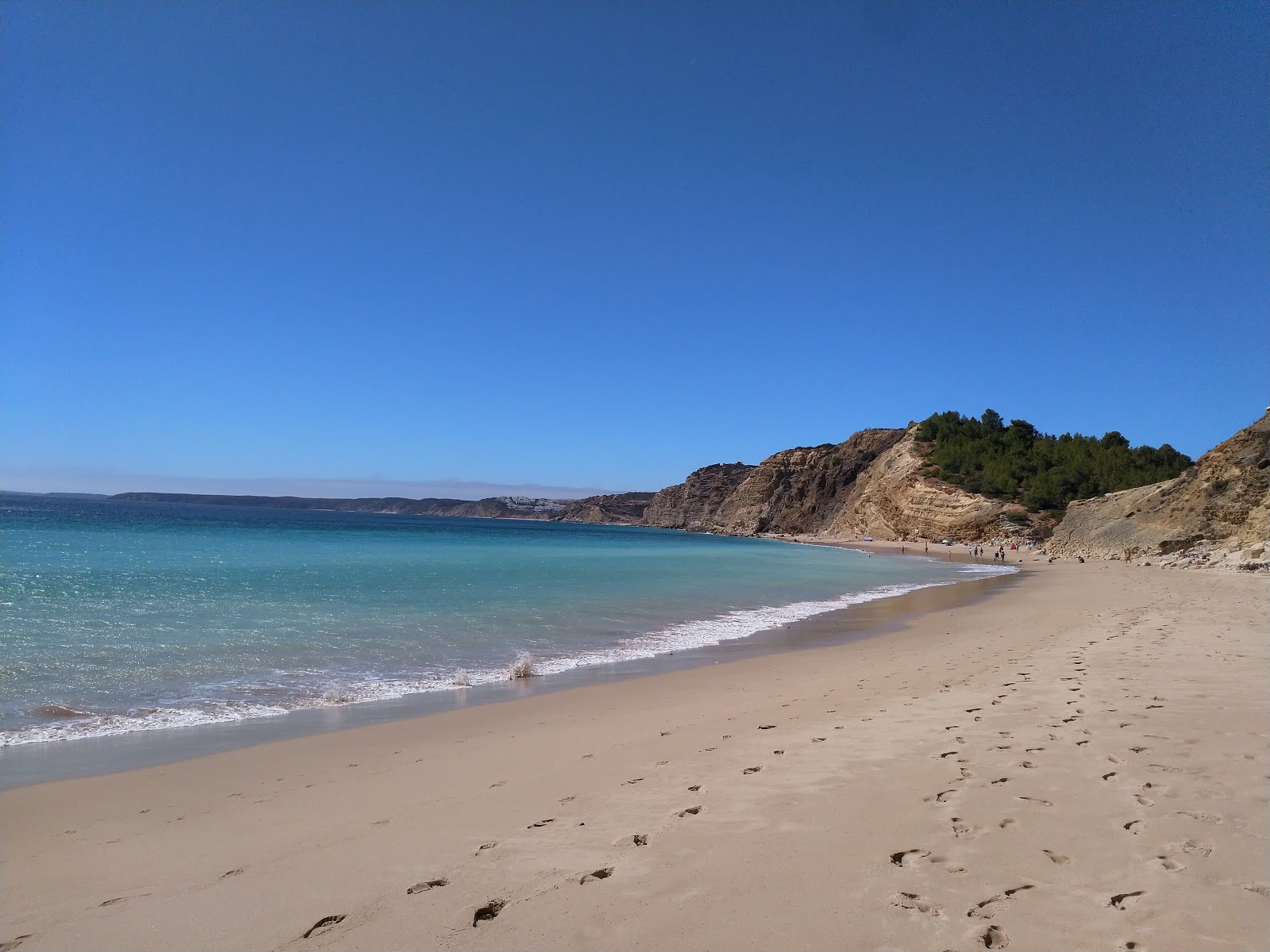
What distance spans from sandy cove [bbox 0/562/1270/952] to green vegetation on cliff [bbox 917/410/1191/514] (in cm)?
6124

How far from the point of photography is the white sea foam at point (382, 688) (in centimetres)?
680

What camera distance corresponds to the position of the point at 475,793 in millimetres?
4816

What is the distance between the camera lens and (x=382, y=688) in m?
8.84

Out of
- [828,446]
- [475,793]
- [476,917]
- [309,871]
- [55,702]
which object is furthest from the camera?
[828,446]

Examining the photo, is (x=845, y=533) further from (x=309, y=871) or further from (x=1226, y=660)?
(x=309, y=871)

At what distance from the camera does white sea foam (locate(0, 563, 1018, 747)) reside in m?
6.80

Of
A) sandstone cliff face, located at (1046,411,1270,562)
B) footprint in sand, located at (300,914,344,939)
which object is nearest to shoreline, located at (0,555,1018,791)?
footprint in sand, located at (300,914,344,939)

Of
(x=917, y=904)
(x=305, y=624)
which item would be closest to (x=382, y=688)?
(x=305, y=624)

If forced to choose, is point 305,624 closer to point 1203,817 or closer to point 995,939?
point 995,939

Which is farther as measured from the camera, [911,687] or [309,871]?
[911,687]

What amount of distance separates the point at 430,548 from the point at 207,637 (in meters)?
34.7

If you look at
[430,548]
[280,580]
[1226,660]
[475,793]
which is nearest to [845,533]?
[430,548]

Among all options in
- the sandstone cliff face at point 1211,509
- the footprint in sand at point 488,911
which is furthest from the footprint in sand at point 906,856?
the sandstone cliff face at point 1211,509

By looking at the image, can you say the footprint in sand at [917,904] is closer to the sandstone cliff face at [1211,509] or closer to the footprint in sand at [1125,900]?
the footprint in sand at [1125,900]
